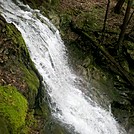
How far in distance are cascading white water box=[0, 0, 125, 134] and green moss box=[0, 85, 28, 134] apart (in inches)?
82.8

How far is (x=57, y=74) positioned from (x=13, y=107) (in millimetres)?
4584

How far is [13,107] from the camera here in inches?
274

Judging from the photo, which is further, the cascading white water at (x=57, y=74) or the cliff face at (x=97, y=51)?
the cliff face at (x=97, y=51)

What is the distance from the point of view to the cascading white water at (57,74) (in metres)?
9.98

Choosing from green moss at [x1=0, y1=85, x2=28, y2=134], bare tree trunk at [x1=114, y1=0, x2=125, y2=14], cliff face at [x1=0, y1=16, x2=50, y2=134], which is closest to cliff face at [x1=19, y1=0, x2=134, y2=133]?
bare tree trunk at [x1=114, y1=0, x2=125, y2=14]

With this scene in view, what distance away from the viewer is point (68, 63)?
1285cm

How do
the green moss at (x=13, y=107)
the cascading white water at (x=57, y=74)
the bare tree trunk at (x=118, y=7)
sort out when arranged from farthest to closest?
the bare tree trunk at (x=118, y=7) < the cascading white water at (x=57, y=74) < the green moss at (x=13, y=107)

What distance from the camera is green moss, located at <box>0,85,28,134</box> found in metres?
6.58

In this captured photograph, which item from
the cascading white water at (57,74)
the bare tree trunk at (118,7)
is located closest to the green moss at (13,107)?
the cascading white water at (57,74)

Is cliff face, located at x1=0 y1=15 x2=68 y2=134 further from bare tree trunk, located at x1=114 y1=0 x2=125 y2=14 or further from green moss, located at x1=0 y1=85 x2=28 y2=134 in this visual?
bare tree trunk, located at x1=114 y1=0 x2=125 y2=14

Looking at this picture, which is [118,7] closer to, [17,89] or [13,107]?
[17,89]

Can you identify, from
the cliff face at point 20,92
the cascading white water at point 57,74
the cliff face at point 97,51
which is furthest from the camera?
the cliff face at point 97,51

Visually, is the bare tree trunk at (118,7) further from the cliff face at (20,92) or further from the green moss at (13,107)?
the green moss at (13,107)

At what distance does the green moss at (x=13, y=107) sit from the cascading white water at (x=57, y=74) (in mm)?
2104
